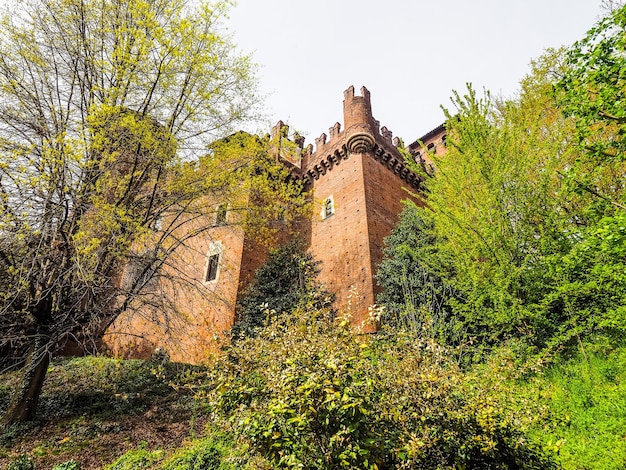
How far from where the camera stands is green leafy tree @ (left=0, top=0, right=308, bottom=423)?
21.9 ft

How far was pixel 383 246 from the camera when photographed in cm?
1353

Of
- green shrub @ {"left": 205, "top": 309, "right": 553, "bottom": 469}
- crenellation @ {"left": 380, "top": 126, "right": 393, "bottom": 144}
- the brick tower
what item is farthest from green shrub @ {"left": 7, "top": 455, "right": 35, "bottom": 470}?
crenellation @ {"left": 380, "top": 126, "right": 393, "bottom": 144}

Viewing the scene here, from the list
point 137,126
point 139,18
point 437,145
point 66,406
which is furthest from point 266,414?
point 437,145

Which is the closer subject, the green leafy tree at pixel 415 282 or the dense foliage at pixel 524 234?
the dense foliage at pixel 524 234

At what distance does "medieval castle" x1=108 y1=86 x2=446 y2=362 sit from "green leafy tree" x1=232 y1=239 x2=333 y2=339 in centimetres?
53

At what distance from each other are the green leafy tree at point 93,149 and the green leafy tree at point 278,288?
4292 mm

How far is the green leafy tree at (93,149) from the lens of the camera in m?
6.66

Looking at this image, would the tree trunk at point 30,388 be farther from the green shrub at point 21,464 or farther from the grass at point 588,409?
the grass at point 588,409

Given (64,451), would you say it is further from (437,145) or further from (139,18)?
(437,145)

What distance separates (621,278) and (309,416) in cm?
554

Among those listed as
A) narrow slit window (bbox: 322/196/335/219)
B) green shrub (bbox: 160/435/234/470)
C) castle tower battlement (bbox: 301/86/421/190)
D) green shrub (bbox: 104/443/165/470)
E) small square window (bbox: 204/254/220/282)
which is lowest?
green shrub (bbox: 104/443/165/470)

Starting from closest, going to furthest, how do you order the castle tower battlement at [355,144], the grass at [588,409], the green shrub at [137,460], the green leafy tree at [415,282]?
the grass at [588,409]
the green shrub at [137,460]
the green leafy tree at [415,282]
the castle tower battlement at [355,144]

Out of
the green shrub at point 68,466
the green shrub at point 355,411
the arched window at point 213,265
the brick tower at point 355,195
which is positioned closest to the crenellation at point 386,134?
the brick tower at point 355,195

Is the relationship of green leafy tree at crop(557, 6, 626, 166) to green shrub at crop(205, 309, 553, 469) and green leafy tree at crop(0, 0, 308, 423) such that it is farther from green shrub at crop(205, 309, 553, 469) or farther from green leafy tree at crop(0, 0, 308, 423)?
green leafy tree at crop(0, 0, 308, 423)
